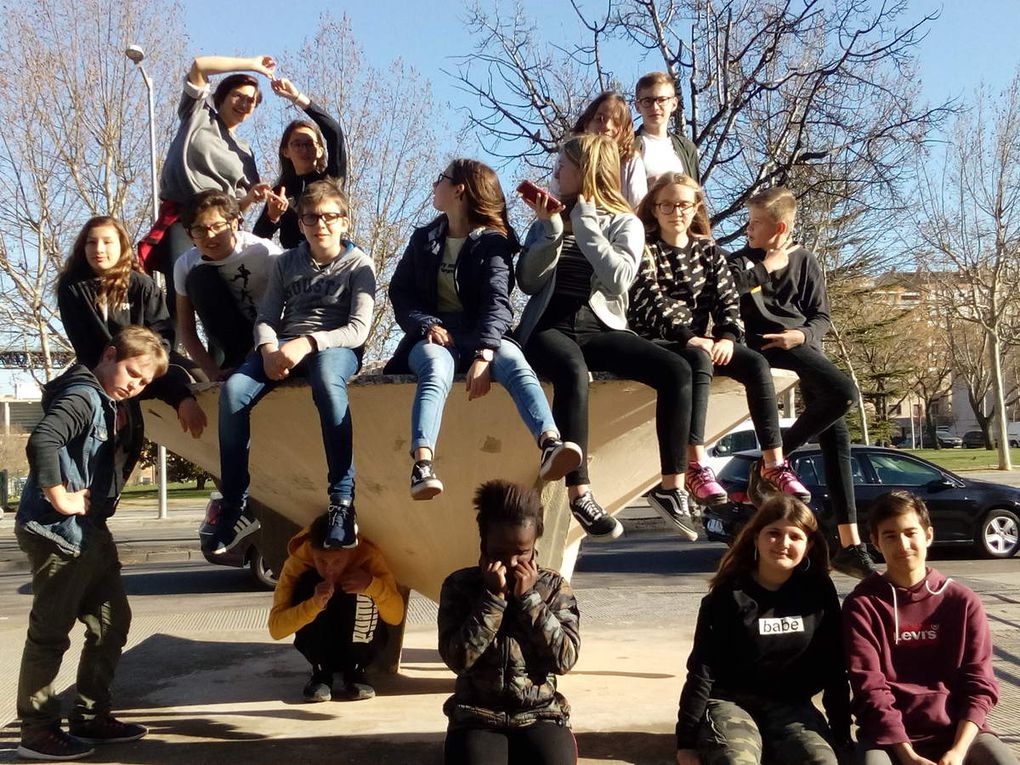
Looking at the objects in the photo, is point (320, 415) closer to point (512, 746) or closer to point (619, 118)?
point (512, 746)

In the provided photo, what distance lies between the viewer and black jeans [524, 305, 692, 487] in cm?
447

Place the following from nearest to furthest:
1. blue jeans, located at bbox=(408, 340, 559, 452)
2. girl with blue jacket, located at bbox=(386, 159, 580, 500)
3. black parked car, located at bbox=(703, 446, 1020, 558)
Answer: blue jeans, located at bbox=(408, 340, 559, 452) < girl with blue jacket, located at bbox=(386, 159, 580, 500) < black parked car, located at bbox=(703, 446, 1020, 558)

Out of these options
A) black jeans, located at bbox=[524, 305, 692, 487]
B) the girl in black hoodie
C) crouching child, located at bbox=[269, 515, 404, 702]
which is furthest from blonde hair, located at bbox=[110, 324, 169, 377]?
the girl in black hoodie

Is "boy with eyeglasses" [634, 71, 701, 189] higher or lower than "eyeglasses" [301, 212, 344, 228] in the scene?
higher

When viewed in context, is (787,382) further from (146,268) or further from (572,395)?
(146,268)

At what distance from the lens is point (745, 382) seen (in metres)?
4.86

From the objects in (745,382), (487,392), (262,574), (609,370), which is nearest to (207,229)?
(487,392)

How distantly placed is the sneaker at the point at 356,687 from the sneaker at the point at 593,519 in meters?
2.09

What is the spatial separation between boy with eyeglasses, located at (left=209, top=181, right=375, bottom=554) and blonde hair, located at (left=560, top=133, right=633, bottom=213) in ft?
3.70

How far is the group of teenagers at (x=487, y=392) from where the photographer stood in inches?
152

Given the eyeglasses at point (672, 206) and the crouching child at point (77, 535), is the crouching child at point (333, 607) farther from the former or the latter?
the eyeglasses at point (672, 206)

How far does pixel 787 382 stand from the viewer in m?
5.27

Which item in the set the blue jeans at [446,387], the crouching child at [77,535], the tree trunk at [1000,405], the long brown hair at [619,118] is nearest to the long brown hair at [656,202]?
the long brown hair at [619,118]

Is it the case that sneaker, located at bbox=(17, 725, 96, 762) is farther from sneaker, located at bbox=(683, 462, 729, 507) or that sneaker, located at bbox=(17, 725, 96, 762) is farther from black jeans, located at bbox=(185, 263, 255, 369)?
sneaker, located at bbox=(683, 462, 729, 507)
